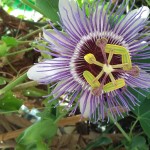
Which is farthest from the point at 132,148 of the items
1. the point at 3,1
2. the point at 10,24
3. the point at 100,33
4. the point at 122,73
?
the point at 3,1

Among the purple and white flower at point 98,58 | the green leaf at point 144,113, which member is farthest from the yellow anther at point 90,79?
the green leaf at point 144,113

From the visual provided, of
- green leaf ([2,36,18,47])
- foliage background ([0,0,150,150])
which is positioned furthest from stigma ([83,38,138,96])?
green leaf ([2,36,18,47])

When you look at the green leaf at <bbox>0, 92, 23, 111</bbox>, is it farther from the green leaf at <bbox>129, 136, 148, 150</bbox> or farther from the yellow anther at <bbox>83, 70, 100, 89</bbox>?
the green leaf at <bbox>129, 136, 148, 150</bbox>

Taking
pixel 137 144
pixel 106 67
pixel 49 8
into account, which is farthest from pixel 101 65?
pixel 137 144

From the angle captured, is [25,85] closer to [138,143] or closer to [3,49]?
[3,49]

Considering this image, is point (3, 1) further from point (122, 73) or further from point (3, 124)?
point (122, 73)

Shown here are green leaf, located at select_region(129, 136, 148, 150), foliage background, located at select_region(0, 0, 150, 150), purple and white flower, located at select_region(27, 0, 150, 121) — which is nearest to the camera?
purple and white flower, located at select_region(27, 0, 150, 121)
